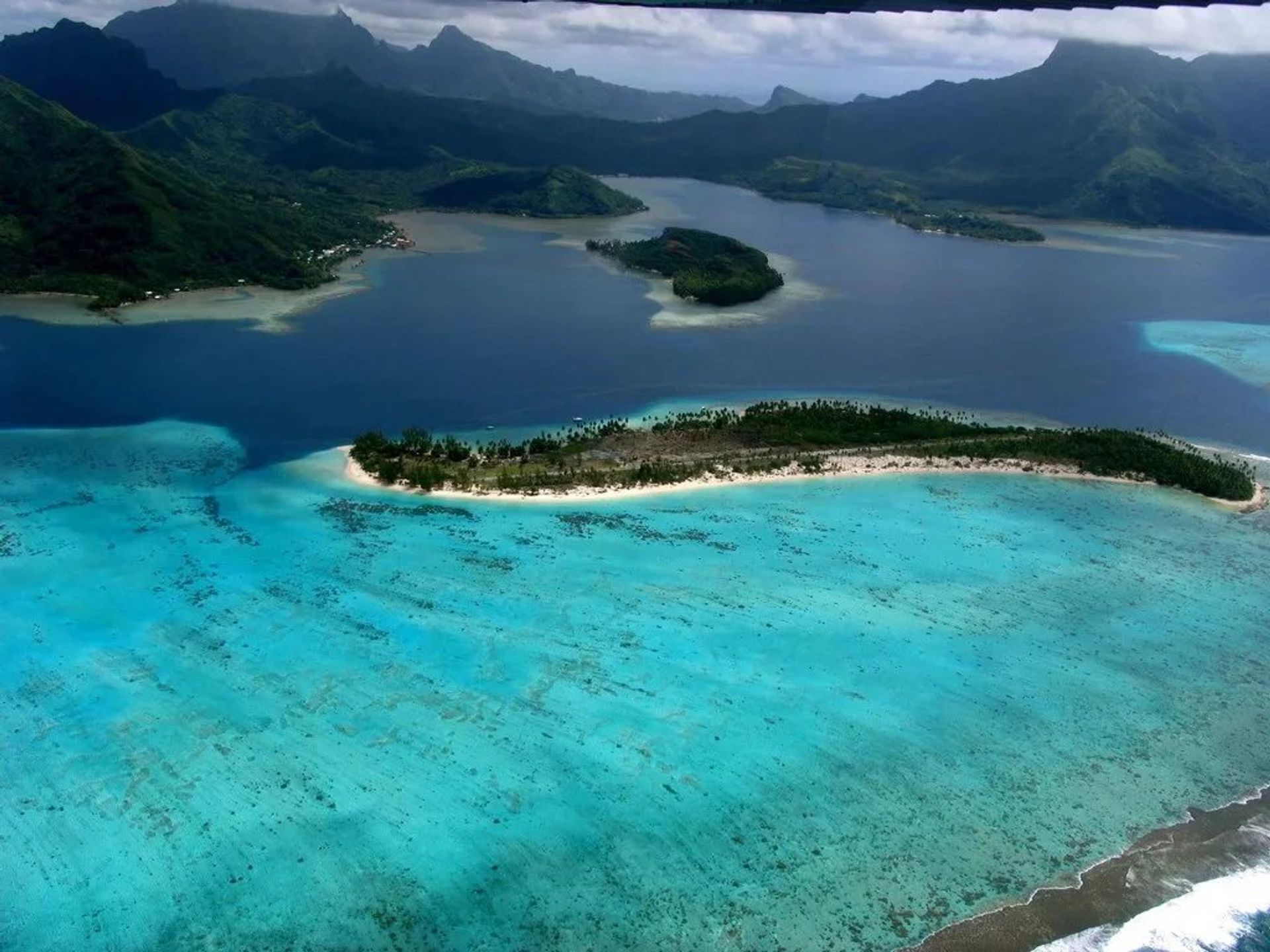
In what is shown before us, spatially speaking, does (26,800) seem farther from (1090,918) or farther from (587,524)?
(1090,918)

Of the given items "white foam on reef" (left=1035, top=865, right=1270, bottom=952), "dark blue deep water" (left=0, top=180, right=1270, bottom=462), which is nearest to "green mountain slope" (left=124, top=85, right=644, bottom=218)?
"dark blue deep water" (left=0, top=180, right=1270, bottom=462)

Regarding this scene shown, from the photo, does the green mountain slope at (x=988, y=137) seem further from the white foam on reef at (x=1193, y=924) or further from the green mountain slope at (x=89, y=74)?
the white foam on reef at (x=1193, y=924)

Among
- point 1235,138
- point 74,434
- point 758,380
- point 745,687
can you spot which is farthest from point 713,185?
point 745,687

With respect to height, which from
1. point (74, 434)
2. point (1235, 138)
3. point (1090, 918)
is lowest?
point (1090, 918)

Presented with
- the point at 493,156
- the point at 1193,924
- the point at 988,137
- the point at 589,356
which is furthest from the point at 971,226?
the point at 1193,924

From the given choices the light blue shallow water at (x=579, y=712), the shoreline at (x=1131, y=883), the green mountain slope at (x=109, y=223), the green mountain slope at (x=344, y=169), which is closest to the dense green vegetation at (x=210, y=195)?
the green mountain slope at (x=109, y=223)
